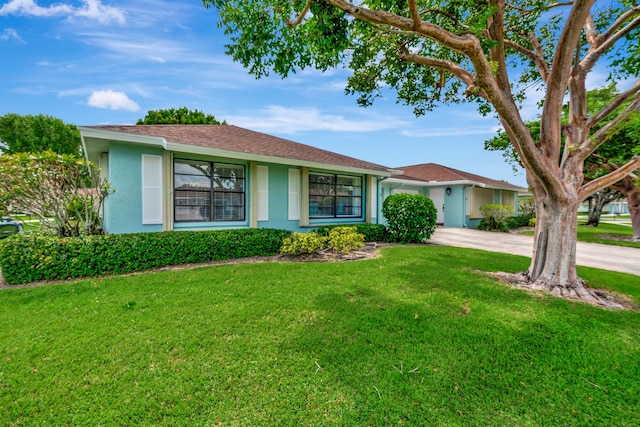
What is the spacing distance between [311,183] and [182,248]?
503 centimetres

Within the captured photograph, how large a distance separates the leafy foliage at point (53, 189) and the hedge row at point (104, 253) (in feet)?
2.89

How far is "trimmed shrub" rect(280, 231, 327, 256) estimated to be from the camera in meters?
7.29

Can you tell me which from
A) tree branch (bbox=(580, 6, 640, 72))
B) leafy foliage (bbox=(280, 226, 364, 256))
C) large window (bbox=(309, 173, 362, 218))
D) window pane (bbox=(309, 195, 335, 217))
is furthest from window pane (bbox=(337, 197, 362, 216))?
tree branch (bbox=(580, 6, 640, 72))

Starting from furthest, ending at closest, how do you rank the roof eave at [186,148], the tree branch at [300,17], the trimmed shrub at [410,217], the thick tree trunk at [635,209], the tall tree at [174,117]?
the tall tree at [174,117], the thick tree trunk at [635,209], the trimmed shrub at [410,217], the roof eave at [186,148], the tree branch at [300,17]

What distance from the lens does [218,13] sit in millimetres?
4328

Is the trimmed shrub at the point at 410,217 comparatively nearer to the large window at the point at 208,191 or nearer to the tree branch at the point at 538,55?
the tree branch at the point at 538,55

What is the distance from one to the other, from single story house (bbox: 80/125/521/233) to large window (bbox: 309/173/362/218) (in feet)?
0.13

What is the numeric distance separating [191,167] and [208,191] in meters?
0.81

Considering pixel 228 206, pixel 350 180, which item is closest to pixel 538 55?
pixel 350 180

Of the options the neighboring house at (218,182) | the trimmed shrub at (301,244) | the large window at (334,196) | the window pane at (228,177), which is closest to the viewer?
the neighboring house at (218,182)

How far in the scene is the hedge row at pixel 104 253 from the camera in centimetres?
513

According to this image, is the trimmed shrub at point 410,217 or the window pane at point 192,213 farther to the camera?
the trimmed shrub at point 410,217

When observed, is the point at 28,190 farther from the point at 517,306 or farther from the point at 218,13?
the point at 517,306

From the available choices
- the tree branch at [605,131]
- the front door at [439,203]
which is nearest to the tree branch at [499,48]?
the tree branch at [605,131]
